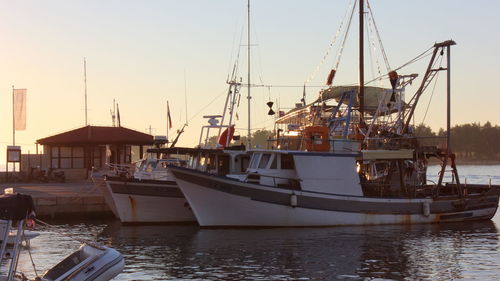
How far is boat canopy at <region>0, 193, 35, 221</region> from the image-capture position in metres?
20.9

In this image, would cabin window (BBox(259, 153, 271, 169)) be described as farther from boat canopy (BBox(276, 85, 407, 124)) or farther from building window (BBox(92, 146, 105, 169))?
building window (BBox(92, 146, 105, 169))

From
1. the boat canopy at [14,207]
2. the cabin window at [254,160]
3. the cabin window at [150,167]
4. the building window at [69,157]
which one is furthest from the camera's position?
the building window at [69,157]

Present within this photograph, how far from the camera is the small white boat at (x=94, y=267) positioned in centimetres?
2247

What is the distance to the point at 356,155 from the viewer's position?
1673 inches

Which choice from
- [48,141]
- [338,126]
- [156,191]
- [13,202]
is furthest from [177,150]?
[48,141]

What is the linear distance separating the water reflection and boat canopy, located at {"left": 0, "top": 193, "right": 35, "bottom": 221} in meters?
7.39

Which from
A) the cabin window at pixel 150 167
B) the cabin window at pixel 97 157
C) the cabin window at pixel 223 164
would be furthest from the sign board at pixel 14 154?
the cabin window at pixel 223 164

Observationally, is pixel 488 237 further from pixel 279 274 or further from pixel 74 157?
pixel 74 157

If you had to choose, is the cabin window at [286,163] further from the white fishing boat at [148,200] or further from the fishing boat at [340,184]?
the white fishing boat at [148,200]

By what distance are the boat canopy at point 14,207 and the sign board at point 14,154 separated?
1795 inches

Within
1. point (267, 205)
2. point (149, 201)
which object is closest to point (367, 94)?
point (267, 205)

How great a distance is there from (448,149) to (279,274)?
2113 centimetres

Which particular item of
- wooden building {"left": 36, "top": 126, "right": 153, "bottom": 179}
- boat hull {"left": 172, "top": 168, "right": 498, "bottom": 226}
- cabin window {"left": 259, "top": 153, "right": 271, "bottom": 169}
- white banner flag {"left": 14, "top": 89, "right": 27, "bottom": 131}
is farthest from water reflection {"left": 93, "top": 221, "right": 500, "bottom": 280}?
white banner flag {"left": 14, "top": 89, "right": 27, "bottom": 131}

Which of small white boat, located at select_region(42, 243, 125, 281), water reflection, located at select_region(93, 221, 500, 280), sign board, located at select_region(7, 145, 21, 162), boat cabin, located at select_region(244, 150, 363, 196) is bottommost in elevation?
water reflection, located at select_region(93, 221, 500, 280)
